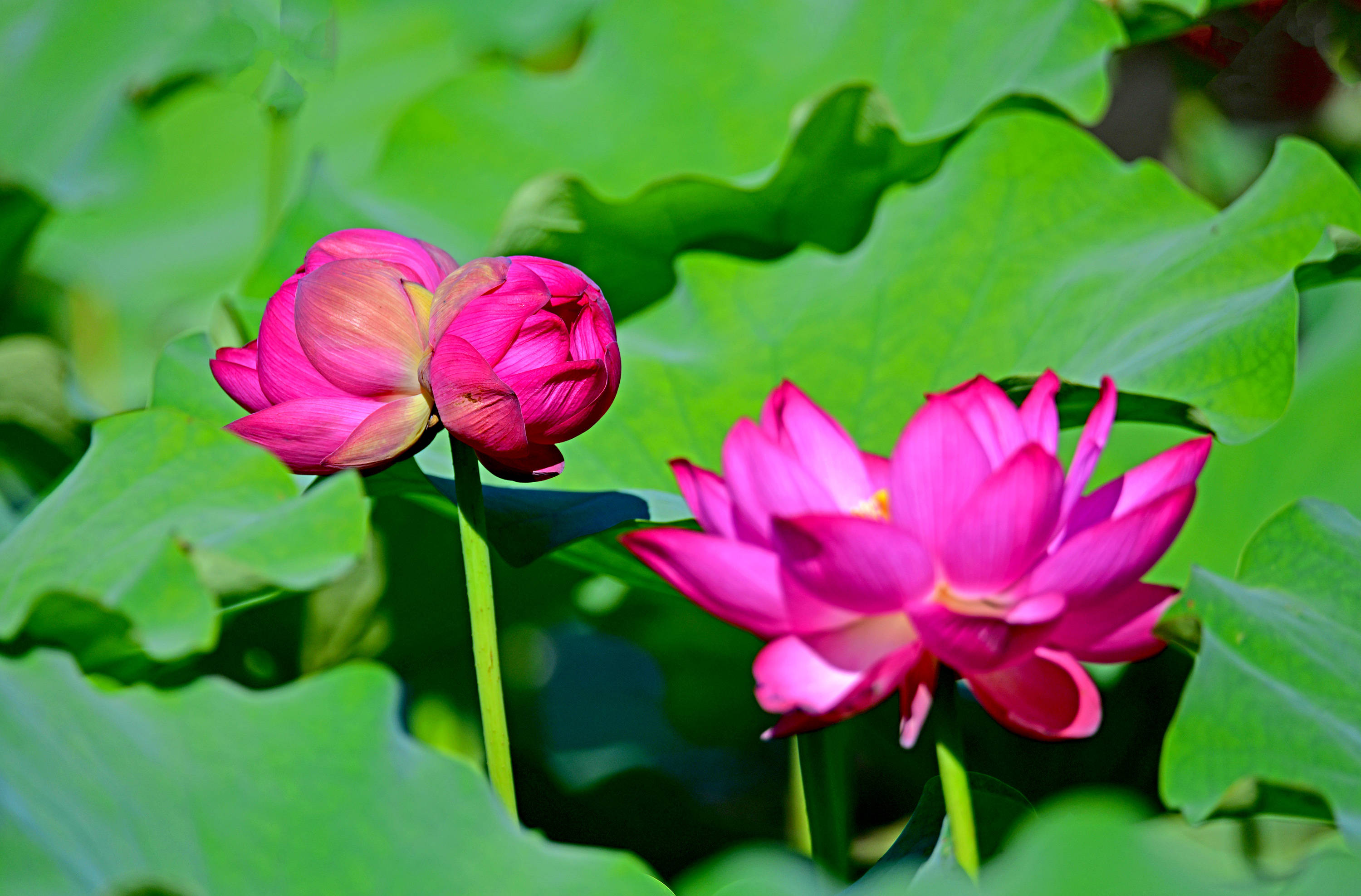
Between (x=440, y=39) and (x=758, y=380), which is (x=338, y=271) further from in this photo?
(x=440, y=39)

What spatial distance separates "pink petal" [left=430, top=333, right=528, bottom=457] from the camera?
39 cm

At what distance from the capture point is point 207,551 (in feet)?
1.31

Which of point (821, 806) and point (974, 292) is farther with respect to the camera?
point (974, 292)

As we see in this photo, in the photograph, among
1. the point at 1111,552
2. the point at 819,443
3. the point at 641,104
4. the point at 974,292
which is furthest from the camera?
the point at 641,104

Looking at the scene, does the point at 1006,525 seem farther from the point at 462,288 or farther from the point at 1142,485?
the point at 462,288

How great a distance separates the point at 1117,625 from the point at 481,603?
8.7 inches

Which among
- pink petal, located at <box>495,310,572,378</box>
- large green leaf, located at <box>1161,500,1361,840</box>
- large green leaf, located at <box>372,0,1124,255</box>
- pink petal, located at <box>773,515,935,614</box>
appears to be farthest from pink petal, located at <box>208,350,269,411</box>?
large green leaf, located at <box>372,0,1124,255</box>

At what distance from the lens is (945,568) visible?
36 centimetres

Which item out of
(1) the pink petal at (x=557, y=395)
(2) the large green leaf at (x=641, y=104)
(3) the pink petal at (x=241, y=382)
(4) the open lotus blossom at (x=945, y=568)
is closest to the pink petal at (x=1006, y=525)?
(4) the open lotus blossom at (x=945, y=568)

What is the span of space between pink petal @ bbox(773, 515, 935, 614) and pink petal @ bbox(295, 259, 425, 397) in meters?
0.15

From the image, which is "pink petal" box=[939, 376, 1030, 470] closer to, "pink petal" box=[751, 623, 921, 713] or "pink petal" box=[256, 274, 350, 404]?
"pink petal" box=[751, 623, 921, 713]

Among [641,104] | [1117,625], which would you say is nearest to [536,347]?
[1117,625]

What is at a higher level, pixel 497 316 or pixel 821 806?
pixel 497 316

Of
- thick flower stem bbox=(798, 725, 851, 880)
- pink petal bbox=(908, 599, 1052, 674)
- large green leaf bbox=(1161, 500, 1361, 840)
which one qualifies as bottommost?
thick flower stem bbox=(798, 725, 851, 880)
